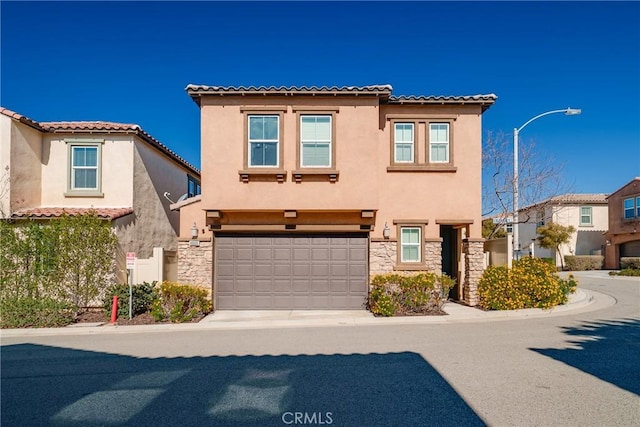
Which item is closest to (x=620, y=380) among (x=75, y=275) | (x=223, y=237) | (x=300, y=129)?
(x=300, y=129)

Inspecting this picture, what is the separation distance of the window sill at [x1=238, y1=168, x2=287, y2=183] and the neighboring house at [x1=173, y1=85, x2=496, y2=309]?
0.03 m

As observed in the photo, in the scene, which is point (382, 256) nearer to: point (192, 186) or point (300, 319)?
point (300, 319)

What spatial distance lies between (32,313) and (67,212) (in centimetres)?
346

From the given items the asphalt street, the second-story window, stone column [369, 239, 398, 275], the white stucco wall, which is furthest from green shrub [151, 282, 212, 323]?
the second-story window

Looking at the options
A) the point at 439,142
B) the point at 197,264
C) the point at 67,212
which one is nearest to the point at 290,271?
the point at 197,264

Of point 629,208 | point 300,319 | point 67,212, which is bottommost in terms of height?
point 300,319

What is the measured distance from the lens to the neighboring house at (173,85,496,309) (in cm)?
1291

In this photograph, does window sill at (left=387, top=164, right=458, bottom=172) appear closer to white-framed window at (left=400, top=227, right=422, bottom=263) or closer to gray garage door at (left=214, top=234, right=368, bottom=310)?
white-framed window at (left=400, top=227, right=422, bottom=263)

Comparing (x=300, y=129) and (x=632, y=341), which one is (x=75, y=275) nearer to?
(x=300, y=129)

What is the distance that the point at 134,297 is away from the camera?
492 inches

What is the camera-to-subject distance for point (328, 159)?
13047 mm

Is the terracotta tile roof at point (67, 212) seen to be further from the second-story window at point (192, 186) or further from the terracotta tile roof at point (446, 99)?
the terracotta tile roof at point (446, 99)

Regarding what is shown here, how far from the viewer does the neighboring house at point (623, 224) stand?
3200 cm

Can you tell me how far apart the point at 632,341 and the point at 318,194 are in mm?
8546
